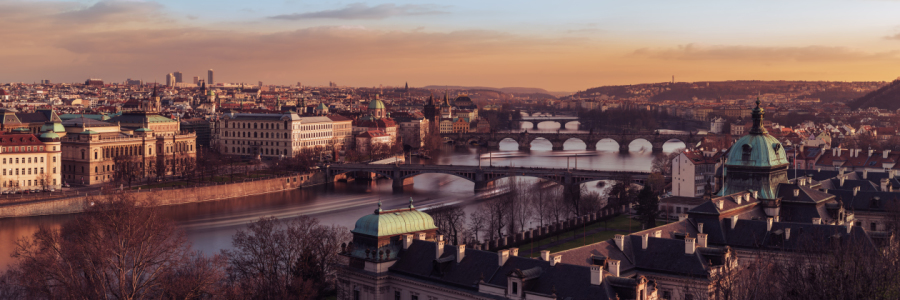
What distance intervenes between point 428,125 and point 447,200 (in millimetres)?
76673

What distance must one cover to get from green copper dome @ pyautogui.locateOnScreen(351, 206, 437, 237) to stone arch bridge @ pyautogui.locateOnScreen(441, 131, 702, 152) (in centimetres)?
8840

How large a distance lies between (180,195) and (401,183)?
1947cm

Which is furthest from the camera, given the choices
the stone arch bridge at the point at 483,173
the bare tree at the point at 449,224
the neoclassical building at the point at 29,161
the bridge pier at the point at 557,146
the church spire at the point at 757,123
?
the bridge pier at the point at 557,146

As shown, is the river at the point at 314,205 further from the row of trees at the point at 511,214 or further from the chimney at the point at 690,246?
the chimney at the point at 690,246

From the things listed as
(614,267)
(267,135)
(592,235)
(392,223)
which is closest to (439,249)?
(392,223)

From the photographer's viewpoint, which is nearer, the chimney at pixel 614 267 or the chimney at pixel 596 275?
the chimney at pixel 596 275

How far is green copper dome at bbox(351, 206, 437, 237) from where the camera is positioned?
2697cm

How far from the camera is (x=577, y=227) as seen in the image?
1876 inches

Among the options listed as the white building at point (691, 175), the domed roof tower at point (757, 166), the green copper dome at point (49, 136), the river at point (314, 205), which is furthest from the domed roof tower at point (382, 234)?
the green copper dome at point (49, 136)

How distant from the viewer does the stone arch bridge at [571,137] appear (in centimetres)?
11519

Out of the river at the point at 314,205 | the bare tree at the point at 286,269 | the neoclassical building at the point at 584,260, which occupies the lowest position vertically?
the river at the point at 314,205

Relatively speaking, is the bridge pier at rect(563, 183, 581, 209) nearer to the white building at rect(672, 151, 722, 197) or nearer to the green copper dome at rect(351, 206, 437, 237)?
the white building at rect(672, 151, 722, 197)

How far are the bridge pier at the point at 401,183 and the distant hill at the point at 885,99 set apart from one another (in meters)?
123

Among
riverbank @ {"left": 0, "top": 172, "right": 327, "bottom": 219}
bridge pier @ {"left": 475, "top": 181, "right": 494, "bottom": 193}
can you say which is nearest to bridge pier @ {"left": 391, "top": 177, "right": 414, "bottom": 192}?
bridge pier @ {"left": 475, "top": 181, "right": 494, "bottom": 193}
